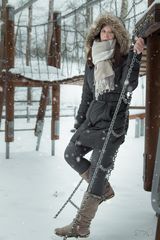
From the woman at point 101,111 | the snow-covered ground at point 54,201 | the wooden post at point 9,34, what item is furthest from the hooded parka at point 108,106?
the wooden post at point 9,34

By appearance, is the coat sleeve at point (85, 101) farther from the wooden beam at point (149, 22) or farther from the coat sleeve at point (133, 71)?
the wooden beam at point (149, 22)

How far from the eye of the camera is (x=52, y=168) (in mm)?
5473

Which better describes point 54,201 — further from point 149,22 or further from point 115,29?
point 149,22

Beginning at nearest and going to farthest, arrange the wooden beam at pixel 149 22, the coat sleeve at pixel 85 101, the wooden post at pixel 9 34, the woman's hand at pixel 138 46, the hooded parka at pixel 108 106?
the wooden beam at pixel 149 22
the woman's hand at pixel 138 46
the hooded parka at pixel 108 106
the coat sleeve at pixel 85 101
the wooden post at pixel 9 34

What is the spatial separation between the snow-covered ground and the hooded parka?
2.22 ft

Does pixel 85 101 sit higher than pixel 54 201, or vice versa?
pixel 85 101

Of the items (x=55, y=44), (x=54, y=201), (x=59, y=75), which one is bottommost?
(x=54, y=201)

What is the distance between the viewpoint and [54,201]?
385 centimetres

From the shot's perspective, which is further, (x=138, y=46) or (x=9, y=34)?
(x=9, y=34)

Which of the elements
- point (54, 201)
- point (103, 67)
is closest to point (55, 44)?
point (54, 201)

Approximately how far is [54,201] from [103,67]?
1.51m

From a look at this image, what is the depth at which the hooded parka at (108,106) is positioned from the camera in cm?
288

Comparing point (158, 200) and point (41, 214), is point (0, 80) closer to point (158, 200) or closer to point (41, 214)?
point (41, 214)

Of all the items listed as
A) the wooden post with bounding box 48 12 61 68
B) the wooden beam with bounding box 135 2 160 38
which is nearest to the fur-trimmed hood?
the wooden beam with bounding box 135 2 160 38
